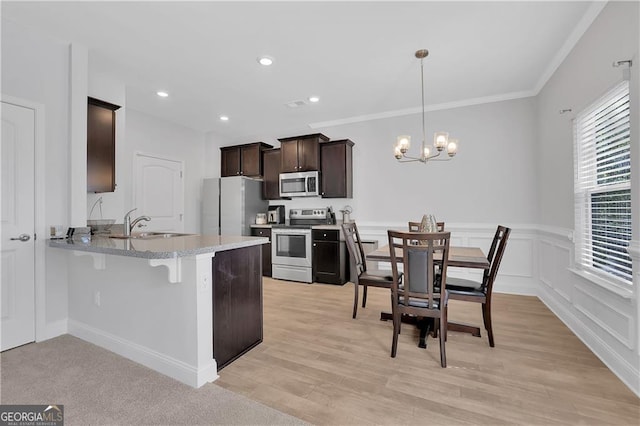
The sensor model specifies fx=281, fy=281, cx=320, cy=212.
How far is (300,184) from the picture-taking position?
4.95 m

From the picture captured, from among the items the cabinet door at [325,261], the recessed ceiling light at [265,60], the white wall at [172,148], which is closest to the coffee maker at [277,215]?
the cabinet door at [325,261]

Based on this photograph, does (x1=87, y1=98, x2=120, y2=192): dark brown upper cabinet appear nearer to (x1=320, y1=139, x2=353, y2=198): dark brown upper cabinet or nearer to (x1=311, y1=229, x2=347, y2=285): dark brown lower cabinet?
(x1=311, y1=229, x2=347, y2=285): dark brown lower cabinet

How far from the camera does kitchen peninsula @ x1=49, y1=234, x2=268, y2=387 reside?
73.1 inches

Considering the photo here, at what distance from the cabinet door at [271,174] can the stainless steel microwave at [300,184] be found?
0.21 m

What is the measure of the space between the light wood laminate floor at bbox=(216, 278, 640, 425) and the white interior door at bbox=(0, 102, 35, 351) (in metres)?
1.95

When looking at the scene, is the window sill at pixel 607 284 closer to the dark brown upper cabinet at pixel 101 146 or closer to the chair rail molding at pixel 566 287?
the chair rail molding at pixel 566 287

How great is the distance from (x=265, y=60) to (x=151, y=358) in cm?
290

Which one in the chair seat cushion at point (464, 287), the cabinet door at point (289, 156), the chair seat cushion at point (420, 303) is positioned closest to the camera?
the chair seat cushion at point (420, 303)

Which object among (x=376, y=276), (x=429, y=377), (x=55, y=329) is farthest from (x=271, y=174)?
(x=429, y=377)

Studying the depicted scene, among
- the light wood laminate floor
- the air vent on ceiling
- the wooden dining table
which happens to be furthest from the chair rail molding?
the air vent on ceiling

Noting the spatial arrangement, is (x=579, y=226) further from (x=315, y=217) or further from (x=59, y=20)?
(x=59, y=20)

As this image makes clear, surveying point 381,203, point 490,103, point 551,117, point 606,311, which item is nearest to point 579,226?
point 606,311

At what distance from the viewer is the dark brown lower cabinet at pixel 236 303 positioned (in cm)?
205

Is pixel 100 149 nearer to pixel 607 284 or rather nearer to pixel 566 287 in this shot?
pixel 607 284
